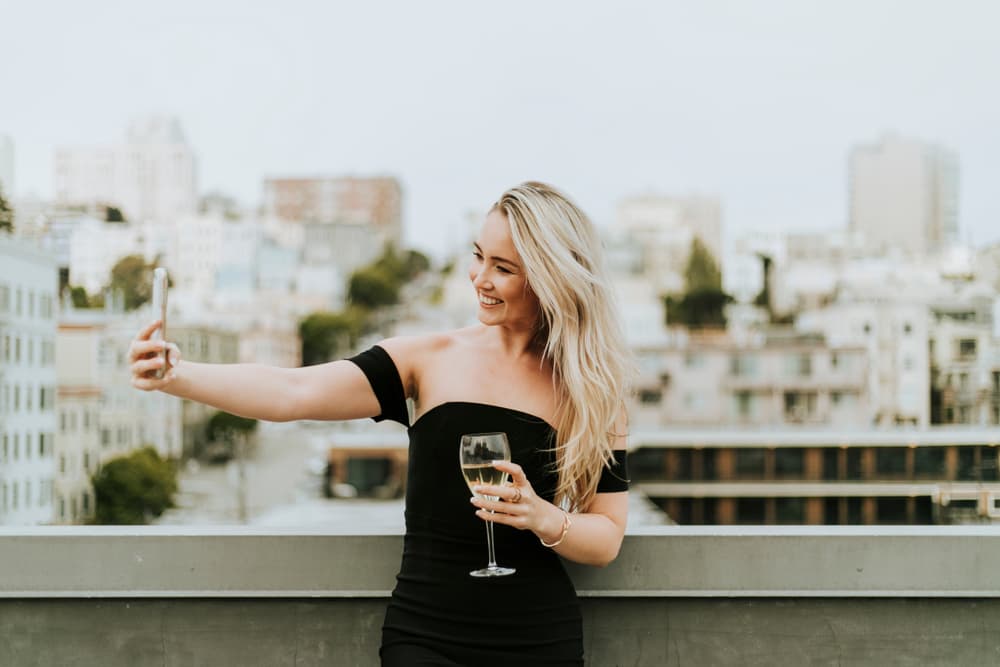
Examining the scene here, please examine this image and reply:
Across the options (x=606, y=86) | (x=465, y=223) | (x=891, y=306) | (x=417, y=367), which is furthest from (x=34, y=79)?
(x=465, y=223)

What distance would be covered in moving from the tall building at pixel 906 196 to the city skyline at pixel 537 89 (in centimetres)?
41

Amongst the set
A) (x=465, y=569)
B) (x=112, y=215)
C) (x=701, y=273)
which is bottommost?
(x=465, y=569)

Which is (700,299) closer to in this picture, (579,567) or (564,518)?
(579,567)

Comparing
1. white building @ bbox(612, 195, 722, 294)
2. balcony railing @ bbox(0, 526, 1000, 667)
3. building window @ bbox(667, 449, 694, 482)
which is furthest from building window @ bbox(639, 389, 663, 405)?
balcony railing @ bbox(0, 526, 1000, 667)

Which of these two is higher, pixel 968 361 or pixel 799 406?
pixel 968 361

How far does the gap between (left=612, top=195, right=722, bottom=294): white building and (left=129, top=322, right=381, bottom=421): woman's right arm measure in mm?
49712

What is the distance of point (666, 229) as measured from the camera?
83812 millimetres

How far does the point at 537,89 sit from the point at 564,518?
25.4 meters

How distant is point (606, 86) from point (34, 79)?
30.4m

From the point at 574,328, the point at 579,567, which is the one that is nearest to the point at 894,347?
the point at 579,567

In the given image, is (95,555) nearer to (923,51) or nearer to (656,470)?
(923,51)

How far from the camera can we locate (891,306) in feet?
34.0

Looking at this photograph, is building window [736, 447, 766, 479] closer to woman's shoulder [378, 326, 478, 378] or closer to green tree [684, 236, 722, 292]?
green tree [684, 236, 722, 292]

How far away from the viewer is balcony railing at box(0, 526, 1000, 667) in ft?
6.90
